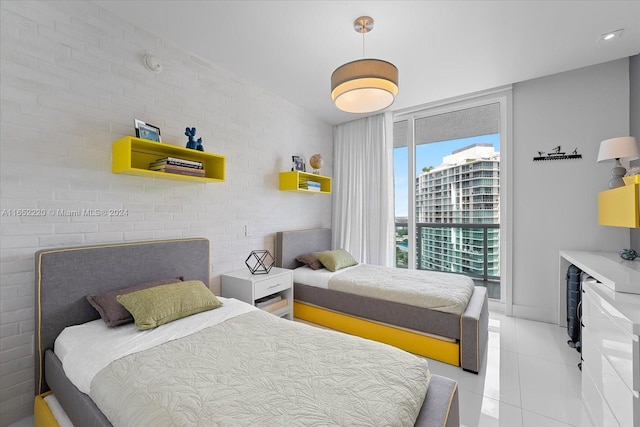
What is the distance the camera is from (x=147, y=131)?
84.0 inches

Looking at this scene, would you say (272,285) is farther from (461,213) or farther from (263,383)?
(461,213)

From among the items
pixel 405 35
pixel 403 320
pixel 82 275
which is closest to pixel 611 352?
pixel 403 320

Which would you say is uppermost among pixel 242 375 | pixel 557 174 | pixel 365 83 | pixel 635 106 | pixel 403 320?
pixel 635 106

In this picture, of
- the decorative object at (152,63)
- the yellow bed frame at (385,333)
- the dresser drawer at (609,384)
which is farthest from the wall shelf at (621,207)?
the decorative object at (152,63)

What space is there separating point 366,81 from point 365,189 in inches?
96.5

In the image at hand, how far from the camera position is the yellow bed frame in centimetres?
229

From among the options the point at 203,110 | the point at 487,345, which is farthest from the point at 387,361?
the point at 203,110

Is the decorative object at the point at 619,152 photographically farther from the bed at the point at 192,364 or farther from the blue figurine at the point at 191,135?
the blue figurine at the point at 191,135

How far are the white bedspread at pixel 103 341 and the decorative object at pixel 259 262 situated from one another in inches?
38.4

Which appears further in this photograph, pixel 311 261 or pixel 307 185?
pixel 307 185

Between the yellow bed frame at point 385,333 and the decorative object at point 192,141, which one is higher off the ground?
the decorative object at point 192,141

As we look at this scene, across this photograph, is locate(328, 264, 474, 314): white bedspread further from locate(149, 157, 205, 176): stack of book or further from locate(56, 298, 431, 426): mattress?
locate(149, 157, 205, 176): stack of book

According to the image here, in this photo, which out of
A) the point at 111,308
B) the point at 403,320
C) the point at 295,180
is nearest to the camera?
the point at 111,308

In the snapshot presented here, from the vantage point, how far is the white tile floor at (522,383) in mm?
1699
